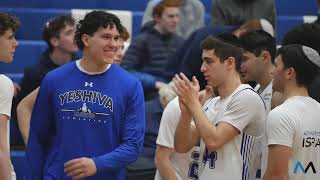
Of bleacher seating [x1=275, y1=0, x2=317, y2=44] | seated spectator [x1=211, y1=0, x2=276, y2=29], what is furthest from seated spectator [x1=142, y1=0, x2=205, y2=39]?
bleacher seating [x1=275, y1=0, x2=317, y2=44]

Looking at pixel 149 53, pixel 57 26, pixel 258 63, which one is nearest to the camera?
pixel 258 63

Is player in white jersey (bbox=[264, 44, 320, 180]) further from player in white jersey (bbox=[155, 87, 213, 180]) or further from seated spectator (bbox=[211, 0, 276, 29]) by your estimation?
seated spectator (bbox=[211, 0, 276, 29])

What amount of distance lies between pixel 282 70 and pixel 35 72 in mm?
2832

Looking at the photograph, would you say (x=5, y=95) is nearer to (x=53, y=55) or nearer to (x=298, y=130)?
(x=298, y=130)

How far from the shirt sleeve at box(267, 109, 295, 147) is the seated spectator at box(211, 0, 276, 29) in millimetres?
3637

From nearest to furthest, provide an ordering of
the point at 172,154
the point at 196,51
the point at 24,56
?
the point at 172,154 → the point at 196,51 → the point at 24,56

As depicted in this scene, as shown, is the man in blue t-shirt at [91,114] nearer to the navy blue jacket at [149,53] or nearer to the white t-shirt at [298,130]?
the white t-shirt at [298,130]

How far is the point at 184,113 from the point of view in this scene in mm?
4852

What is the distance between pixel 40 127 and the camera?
5.00m

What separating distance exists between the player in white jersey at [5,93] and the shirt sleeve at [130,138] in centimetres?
57

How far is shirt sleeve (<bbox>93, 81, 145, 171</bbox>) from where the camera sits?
4.74 m

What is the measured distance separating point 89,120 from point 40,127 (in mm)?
348

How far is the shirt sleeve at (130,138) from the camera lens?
187 inches

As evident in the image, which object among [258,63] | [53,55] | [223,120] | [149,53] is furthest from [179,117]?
[149,53]
